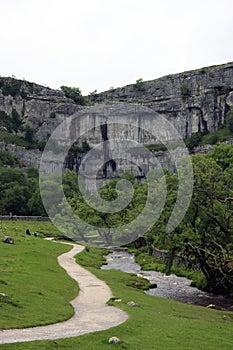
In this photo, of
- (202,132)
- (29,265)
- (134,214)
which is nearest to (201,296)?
(29,265)

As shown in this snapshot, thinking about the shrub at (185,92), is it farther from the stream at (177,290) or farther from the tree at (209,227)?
the tree at (209,227)

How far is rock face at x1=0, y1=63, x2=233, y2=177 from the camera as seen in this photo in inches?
6545

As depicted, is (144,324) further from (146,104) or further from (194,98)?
(146,104)

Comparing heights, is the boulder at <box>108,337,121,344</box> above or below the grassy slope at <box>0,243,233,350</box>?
above

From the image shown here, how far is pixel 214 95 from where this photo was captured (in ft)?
548

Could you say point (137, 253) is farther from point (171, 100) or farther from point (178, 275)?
point (171, 100)

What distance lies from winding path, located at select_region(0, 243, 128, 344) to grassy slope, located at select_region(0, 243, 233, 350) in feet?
2.47

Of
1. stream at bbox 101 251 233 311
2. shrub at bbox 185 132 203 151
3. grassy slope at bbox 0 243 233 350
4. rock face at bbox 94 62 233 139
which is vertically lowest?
stream at bbox 101 251 233 311

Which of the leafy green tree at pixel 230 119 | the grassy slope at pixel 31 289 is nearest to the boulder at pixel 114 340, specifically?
the grassy slope at pixel 31 289

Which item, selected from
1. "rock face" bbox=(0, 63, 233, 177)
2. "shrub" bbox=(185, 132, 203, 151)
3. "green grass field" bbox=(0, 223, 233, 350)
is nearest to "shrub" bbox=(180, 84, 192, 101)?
"rock face" bbox=(0, 63, 233, 177)

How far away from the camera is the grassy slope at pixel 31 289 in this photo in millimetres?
22555

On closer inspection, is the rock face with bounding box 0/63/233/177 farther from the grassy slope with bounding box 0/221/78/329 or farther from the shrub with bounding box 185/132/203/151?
the grassy slope with bounding box 0/221/78/329

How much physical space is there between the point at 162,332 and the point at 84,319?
13.7 ft

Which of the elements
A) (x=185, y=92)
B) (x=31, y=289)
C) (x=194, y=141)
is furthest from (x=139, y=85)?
(x=31, y=289)
